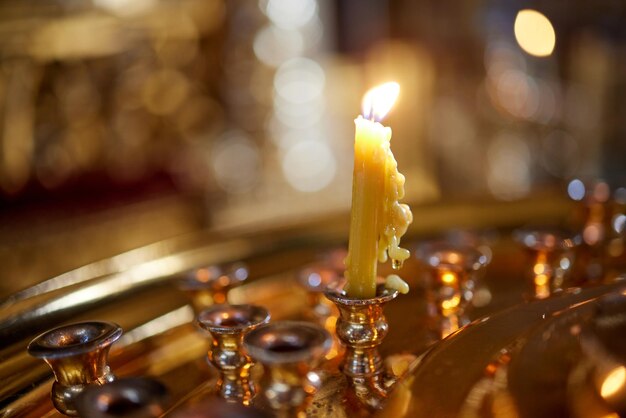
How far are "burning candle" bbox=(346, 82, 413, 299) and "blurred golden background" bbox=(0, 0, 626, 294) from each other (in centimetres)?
154

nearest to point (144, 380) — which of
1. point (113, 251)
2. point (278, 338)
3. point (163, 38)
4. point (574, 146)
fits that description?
point (278, 338)

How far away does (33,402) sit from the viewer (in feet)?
1.95

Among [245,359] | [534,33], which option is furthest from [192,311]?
[534,33]

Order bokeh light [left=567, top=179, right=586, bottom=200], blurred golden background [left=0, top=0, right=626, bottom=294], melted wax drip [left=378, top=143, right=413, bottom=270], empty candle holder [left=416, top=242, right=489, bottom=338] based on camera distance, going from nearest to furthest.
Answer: melted wax drip [left=378, top=143, right=413, bottom=270], empty candle holder [left=416, top=242, right=489, bottom=338], bokeh light [left=567, top=179, right=586, bottom=200], blurred golden background [left=0, top=0, right=626, bottom=294]

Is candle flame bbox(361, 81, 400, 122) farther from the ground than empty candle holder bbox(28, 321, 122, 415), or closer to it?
farther from the ground

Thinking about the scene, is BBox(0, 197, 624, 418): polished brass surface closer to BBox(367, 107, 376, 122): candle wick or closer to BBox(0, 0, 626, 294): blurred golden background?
BBox(367, 107, 376, 122): candle wick

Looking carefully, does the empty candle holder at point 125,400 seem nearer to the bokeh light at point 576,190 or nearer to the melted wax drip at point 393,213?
the melted wax drip at point 393,213

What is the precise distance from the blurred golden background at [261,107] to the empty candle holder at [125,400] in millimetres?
1670

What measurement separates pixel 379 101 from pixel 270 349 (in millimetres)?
207

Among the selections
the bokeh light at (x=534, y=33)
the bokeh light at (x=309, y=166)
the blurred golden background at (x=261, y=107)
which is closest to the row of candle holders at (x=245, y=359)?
the blurred golden background at (x=261, y=107)

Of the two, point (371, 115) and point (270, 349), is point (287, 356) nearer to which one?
point (270, 349)

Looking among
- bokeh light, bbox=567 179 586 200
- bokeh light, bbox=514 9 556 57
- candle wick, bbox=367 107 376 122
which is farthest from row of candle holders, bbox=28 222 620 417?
bokeh light, bbox=514 9 556 57

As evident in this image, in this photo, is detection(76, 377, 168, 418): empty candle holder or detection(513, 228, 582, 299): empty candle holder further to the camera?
detection(513, 228, 582, 299): empty candle holder

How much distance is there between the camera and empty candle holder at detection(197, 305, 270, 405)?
548 mm
